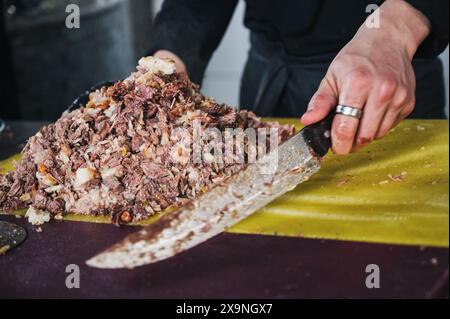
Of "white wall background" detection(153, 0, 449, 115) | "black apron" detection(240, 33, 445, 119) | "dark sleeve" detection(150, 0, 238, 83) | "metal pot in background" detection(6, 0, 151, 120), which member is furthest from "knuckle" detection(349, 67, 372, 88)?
"white wall background" detection(153, 0, 449, 115)

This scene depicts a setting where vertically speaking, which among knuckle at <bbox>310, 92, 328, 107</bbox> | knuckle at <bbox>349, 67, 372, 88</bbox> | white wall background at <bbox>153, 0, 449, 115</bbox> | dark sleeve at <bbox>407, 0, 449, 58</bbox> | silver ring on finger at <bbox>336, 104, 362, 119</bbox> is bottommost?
white wall background at <bbox>153, 0, 449, 115</bbox>

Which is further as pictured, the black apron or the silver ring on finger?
the black apron

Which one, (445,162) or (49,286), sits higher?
(445,162)

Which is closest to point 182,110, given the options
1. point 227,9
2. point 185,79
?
point 185,79

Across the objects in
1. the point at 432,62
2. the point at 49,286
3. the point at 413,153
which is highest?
the point at 432,62

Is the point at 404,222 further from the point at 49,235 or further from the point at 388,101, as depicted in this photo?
the point at 49,235

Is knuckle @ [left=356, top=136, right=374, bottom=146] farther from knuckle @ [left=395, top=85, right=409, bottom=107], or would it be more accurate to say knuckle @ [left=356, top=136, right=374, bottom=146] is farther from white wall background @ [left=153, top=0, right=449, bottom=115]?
white wall background @ [left=153, top=0, right=449, bottom=115]
